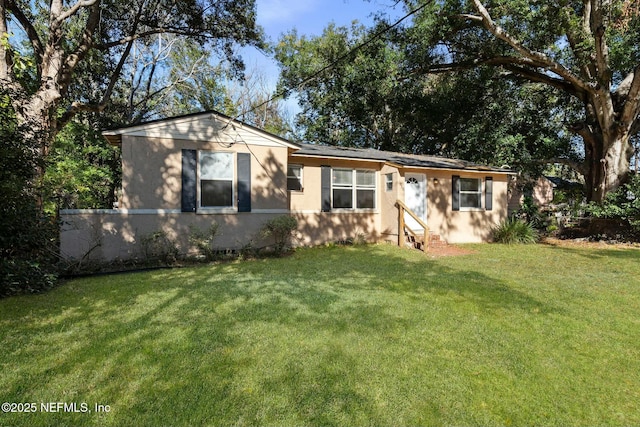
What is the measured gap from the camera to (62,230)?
6.95 metres

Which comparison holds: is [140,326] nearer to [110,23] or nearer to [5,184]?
[5,184]

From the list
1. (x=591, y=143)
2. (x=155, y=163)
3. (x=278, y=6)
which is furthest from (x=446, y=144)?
(x=155, y=163)

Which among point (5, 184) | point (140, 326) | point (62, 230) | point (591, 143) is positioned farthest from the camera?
point (591, 143)

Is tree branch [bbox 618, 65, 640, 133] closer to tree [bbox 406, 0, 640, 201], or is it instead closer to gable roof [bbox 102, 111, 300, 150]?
tree [bbox 406, 0, 640, 201]

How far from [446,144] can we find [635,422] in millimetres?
19236

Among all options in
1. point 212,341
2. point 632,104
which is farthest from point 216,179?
point 632,104

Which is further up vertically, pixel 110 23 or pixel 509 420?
pixel 110 23

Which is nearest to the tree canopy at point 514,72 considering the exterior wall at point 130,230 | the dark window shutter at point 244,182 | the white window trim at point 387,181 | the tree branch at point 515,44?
the tree branch at point 515,44

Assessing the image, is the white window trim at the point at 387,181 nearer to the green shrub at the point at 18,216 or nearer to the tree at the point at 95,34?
the tree at the point at 95,34

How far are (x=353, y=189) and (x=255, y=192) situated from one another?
12.7 ft

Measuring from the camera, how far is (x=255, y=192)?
936 centimetres

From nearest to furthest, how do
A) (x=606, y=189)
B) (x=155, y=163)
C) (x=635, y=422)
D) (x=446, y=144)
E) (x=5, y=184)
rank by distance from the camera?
(x=635, y=422) < (x=5, y=184) < (x=155, y=163) < (x=606, y=189) < (x=446, y=144)

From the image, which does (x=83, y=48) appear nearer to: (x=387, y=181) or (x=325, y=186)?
(x=325, y=186)

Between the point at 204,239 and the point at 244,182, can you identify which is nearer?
the point at 204,239
